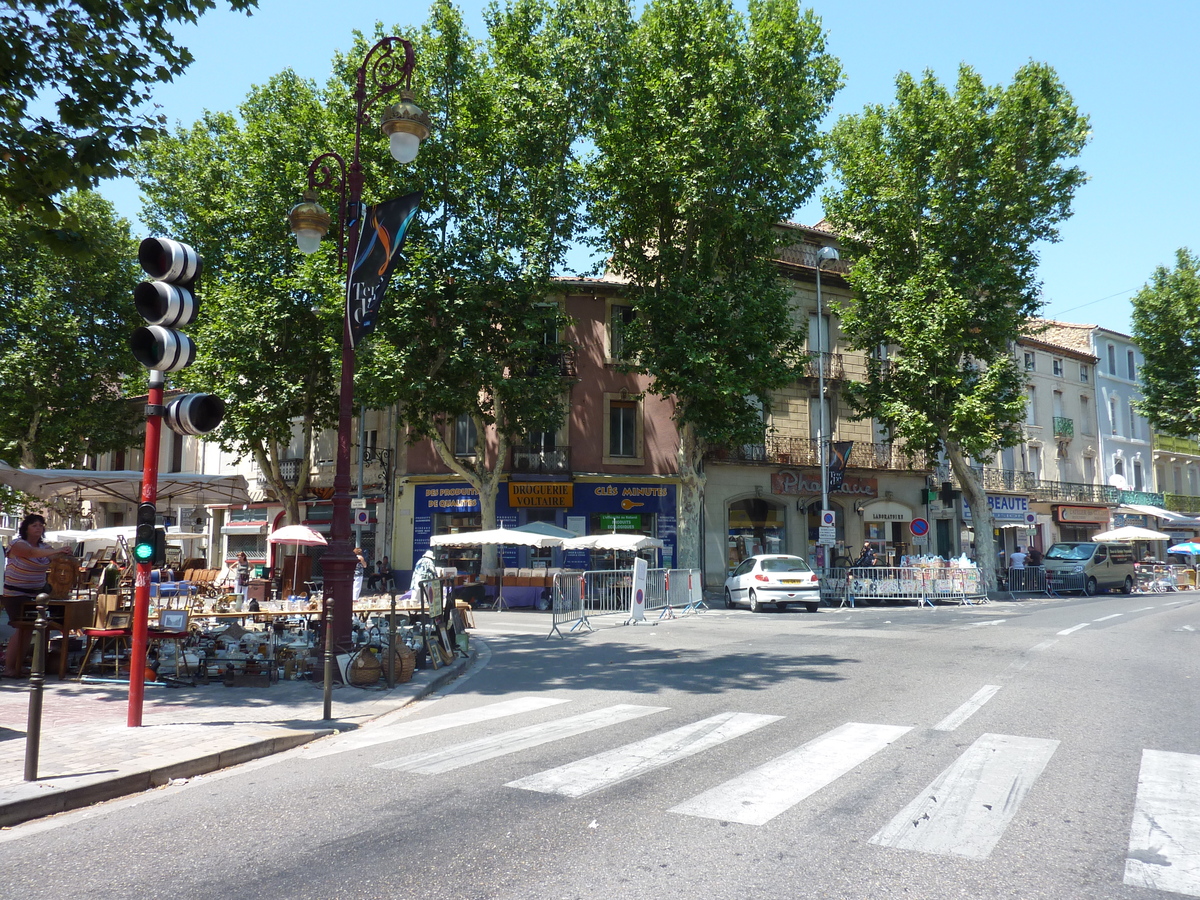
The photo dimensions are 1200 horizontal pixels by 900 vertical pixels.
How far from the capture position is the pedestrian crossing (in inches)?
167

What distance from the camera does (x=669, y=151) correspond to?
24859mm

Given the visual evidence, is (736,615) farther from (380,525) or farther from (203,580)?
(380,525)

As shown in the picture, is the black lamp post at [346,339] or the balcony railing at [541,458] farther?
the balcony railing at [541,458]

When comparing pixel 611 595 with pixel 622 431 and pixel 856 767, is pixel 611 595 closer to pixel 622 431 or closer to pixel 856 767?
pixel 622 431

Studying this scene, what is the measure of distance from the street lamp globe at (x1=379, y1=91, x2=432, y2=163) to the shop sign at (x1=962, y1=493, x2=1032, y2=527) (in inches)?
1370

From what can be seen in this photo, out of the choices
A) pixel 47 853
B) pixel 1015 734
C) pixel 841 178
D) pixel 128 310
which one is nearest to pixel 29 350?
pixel 128 310

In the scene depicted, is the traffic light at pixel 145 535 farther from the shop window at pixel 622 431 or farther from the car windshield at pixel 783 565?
the shop window at pixel 622 431

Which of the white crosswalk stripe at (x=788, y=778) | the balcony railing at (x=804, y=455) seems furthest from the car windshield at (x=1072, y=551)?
Result: the white crosswalk stripe at (x=788, y=778)

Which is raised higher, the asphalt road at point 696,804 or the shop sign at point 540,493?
the shop sign at point 540,493

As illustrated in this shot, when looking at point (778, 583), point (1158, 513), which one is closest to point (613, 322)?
point (778, 583)

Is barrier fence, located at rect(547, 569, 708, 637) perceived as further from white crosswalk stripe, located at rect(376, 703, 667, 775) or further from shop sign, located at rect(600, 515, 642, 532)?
white crosswalk stripe, located at rect(376, 703, 667, 775)

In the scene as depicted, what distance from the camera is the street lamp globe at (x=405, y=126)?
9727 mm

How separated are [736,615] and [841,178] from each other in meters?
16.9

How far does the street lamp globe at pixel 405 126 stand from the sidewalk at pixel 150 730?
5860 mm
